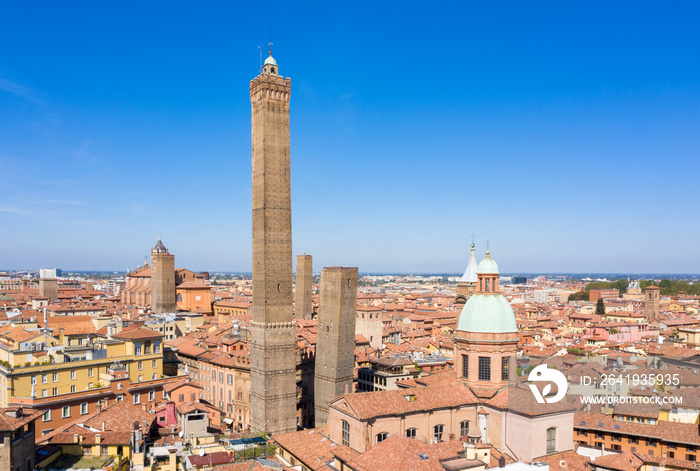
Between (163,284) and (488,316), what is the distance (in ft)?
241

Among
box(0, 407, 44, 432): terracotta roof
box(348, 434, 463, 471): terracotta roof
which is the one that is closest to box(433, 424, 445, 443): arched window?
box(348, 434, 463, 471): terracotta roof

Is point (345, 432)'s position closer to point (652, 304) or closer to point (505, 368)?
point (505, 368)

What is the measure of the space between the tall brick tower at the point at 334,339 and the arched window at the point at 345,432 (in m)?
15.4

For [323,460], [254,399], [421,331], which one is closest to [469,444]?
[323,460]

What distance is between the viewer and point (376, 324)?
86.2 metres

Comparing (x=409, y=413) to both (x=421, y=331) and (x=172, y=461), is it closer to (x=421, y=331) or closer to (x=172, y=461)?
(x=172, y=461)

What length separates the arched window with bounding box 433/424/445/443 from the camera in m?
34.0

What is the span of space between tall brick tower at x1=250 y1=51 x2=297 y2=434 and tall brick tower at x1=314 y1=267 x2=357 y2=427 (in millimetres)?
2940

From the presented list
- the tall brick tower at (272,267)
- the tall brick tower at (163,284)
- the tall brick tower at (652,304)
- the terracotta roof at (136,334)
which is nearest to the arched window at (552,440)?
the tall brick tower at (272,267)

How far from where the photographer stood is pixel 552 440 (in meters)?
32.0

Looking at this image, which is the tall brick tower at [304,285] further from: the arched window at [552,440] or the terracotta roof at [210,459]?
the arched window at [552,440]

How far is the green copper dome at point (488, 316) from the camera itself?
36969 mm

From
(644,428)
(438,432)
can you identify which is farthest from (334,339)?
(644,428)

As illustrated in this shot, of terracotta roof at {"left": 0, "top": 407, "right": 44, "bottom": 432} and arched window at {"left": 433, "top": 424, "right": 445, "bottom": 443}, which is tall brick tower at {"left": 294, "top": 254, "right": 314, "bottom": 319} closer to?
arched window at {"left": 433, "top": 424, "right": 445, "bottom": 443}
